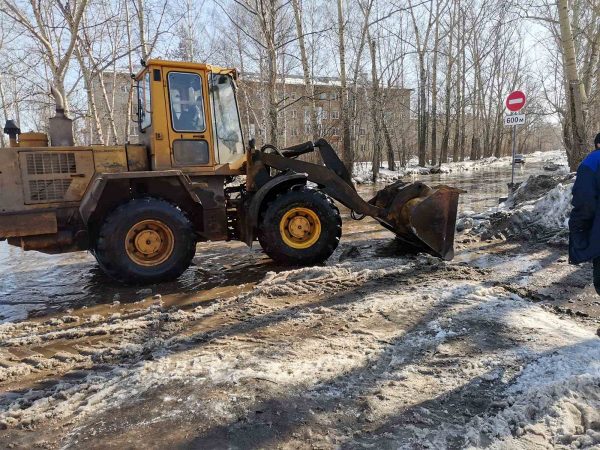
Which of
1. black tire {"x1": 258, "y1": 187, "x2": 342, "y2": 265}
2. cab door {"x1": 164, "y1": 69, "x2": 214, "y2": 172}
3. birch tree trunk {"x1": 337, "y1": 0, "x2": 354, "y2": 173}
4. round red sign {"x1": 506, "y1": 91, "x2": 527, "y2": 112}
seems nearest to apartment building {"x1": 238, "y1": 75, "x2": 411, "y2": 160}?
birch tree trunk {"x1": 337, "y1": 0, "x2": 354, "y2": 173}

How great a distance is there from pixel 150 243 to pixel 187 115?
6.20 ft

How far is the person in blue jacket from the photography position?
3.68m

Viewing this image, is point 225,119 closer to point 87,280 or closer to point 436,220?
point 87,280

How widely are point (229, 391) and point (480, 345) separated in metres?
2.06

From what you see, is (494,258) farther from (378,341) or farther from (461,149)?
(461,149)

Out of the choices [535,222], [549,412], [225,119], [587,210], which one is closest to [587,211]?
[587,210]

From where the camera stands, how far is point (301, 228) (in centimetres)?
687

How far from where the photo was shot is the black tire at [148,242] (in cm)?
583

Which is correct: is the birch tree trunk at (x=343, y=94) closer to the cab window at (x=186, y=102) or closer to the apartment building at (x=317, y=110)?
the apartment building at (x=317, y=110)

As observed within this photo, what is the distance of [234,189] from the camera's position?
7.24 m

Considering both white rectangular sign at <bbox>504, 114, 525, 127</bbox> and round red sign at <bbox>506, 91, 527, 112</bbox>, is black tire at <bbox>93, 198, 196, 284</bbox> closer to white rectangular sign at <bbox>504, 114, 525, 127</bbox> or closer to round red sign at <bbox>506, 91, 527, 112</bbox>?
white rectangular sign at <bbox>504, 114, 525, 127</bbox>

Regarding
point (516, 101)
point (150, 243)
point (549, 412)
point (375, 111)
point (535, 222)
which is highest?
point (375, 111)

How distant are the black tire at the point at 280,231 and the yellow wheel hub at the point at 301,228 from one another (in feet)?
0.16

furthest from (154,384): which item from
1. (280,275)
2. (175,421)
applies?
(280,275)
